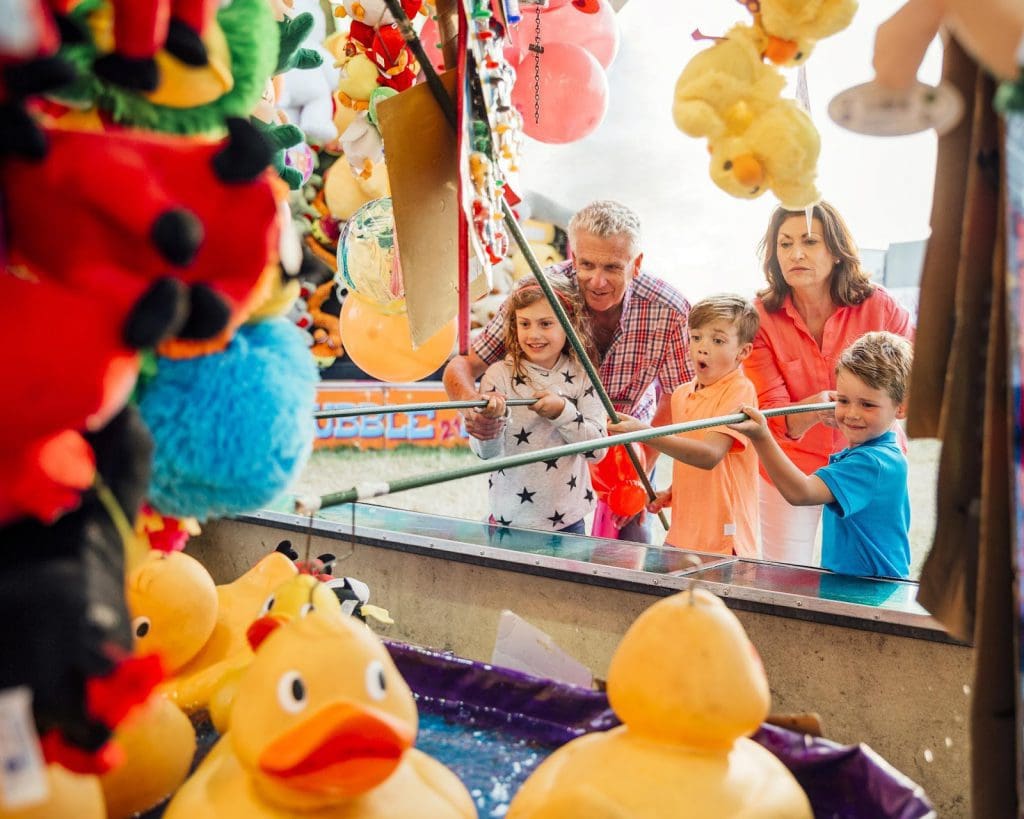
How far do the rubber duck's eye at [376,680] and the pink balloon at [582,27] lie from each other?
178 centimetres

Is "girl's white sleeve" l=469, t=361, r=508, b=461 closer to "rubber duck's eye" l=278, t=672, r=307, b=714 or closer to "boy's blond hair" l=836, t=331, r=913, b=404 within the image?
"boy's blond hair" l=836, t=331, r=913, b=404

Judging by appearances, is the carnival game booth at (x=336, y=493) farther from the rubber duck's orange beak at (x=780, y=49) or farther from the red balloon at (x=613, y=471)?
the red balloon at (x=613, y=471)

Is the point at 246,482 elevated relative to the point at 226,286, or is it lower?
lower

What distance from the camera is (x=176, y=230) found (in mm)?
468

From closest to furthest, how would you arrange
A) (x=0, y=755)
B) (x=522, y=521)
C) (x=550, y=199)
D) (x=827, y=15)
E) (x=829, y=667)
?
(x=0, y=755) → (x=827, y=15) → (x=829, y=667) → (x=522, y=521) → (x=550, y=199)

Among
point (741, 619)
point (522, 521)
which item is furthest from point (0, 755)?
point (522, 521)

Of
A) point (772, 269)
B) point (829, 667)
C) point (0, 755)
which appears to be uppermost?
point (772, 269)

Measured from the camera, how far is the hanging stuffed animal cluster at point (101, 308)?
1.49 ft

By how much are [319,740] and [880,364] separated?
125 cm

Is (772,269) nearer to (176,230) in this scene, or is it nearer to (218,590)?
(218,590)

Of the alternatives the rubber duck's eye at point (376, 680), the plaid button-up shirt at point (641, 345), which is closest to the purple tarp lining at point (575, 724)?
the rubber duck's eye at point (376, 680)

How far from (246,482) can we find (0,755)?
0.23 meters

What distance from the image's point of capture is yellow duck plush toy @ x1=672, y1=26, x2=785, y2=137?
102 cm

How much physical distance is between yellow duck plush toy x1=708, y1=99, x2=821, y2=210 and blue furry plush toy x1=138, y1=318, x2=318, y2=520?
585 mm
